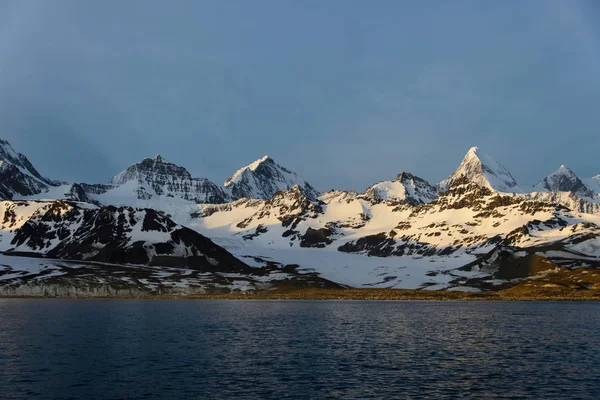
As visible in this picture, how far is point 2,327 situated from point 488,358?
93.6 meters

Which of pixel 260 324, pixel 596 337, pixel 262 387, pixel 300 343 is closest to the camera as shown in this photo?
pixel 262 387

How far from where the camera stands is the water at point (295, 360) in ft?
205

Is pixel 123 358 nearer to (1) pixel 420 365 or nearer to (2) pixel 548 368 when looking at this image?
(1) pixel 420 365

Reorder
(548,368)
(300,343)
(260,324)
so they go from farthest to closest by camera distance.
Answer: (260,324) → (300,343) → (548,368)

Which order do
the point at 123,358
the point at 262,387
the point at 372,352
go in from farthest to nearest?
the point at 372,352 → the point at 123,358 → the point at 262,387

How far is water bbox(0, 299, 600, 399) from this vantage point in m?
62.5

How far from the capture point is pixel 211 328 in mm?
129125

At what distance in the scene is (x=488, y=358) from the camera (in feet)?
278

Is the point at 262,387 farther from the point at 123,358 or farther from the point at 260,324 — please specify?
the point at 260,324

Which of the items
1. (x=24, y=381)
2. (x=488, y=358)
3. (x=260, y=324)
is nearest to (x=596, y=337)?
(x=488, y=358)

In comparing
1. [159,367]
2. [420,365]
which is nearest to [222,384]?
[159,367]

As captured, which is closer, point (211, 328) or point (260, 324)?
point (211, 328)

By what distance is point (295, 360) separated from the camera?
82.4 meters

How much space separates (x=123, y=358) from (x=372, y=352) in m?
34.7
